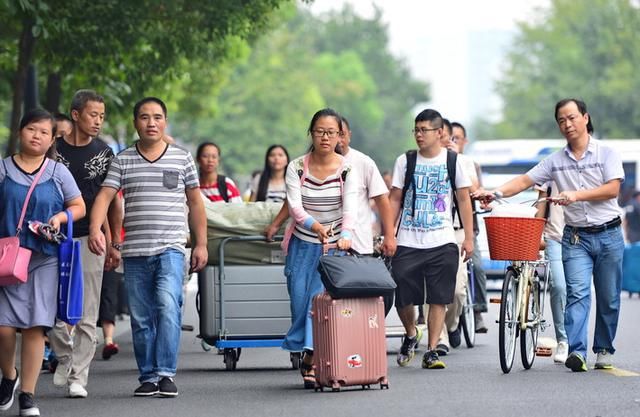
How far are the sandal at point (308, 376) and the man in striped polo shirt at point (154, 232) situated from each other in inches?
34.8

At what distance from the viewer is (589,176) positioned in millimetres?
11203

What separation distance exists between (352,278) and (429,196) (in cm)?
197

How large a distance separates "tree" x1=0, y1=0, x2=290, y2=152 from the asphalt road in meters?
5.29

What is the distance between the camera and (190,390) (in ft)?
34.9

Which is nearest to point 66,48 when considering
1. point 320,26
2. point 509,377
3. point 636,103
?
point 509,377

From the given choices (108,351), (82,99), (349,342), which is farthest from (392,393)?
(108,351)

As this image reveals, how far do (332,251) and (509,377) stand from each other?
1.63 meters

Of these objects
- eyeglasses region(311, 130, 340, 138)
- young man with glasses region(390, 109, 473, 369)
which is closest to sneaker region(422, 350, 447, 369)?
young man with glasses region(390, 109, 473, 369)

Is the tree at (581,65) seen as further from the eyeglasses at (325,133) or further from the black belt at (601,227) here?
the eyeglasses at (325,133)

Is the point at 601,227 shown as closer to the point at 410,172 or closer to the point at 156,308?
the point at 410,172

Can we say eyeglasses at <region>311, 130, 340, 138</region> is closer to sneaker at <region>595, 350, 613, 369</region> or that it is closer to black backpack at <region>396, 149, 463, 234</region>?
black backpack at <region>396, 149, 463, 234</region>

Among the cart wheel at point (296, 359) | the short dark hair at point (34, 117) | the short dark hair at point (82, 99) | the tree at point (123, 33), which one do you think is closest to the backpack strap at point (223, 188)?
the cart wheel at point (296, 359)

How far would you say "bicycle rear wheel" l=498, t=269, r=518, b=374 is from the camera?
1109 centimetres

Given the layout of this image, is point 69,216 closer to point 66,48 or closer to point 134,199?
point 134,199
